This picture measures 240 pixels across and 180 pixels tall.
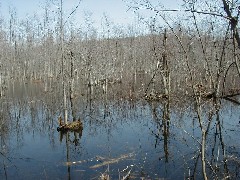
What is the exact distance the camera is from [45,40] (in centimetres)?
5944

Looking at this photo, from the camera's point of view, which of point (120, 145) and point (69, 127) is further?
point (69, 127)

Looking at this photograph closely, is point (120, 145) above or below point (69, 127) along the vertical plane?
below

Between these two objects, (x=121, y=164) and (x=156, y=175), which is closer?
(x=156, y=175)

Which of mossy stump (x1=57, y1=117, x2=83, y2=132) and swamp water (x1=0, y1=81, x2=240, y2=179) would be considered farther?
mossy stump (x1=57, y1=117, x2=83, y2=132)

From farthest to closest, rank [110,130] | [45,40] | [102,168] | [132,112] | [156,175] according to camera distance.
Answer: [45,40]
[132,112]
[110,130]
[102,168]
[156,175]

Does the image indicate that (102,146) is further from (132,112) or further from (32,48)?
(32,48)

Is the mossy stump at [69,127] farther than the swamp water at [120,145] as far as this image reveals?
Yes

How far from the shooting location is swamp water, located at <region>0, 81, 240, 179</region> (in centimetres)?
979

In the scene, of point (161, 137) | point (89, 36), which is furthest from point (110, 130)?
point (89, 36)

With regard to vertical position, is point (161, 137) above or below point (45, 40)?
below

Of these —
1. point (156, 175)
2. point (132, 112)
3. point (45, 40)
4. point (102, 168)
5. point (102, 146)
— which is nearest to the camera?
point (156, 175)

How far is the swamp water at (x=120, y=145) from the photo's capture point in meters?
9.79

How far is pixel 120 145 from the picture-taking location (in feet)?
43.1

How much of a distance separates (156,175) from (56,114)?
13532mm
